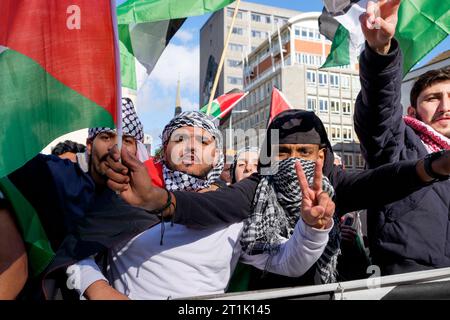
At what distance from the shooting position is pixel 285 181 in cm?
224

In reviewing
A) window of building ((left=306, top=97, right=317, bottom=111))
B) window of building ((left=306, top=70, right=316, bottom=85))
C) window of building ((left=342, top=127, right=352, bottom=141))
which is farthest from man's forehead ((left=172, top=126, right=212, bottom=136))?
window of building ((left=342, top=127, right=352, bottom=141))

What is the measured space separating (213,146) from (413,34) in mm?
1777

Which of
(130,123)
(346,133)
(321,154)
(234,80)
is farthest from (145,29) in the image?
(234,80)

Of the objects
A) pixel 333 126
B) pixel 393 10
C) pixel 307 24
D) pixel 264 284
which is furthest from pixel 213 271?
pixel 307 24

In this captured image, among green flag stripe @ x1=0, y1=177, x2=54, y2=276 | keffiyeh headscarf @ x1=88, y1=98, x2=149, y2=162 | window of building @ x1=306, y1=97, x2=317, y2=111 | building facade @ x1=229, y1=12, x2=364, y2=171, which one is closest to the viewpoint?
green flag stripe @ x1=0, y1=177, x2=54, y2=276

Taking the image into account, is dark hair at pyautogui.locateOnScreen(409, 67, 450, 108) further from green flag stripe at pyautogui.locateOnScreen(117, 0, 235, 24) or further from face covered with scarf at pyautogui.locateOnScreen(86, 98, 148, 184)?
green flag stripe at pyautogui.locateOnScreen(117, 0, 235, 24)

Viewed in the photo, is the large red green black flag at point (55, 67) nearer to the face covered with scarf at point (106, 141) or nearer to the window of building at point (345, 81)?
the face covered with scarf at point (106, 141)

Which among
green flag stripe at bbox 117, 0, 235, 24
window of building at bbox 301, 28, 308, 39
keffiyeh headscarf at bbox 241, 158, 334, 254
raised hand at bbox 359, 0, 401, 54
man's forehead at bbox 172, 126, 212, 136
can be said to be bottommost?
keffiyeh headscarf at bbox 241, 158, 334, 254

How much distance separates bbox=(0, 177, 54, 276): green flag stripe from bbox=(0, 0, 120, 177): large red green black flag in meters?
0.13

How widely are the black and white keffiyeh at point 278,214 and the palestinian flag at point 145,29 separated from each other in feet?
6.32

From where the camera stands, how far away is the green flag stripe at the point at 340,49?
366 centimetres

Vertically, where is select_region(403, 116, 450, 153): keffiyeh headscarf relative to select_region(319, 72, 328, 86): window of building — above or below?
below

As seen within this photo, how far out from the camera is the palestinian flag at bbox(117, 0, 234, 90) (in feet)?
12.5
